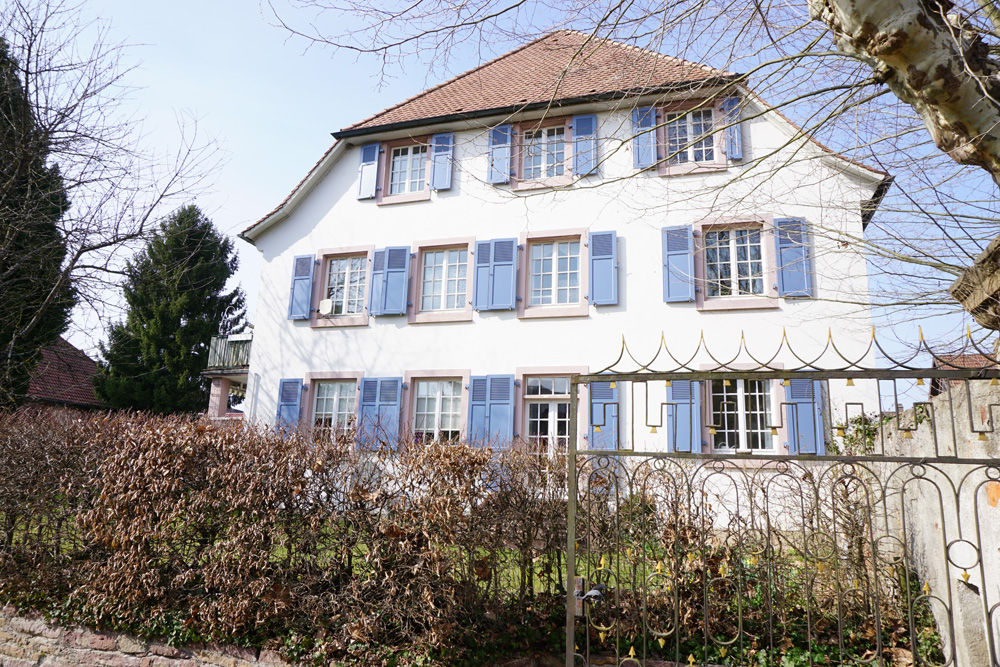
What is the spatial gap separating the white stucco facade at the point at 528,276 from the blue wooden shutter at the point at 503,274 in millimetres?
174

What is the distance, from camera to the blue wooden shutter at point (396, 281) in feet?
44.7

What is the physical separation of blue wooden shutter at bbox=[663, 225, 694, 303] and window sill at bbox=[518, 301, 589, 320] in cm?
153

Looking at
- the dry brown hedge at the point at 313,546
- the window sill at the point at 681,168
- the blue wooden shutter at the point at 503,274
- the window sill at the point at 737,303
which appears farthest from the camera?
the blue wooden shutter at the point at 503,274

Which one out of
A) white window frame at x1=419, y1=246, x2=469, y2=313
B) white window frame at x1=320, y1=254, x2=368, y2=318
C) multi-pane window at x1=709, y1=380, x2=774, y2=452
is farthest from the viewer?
white window frame at x1=320, y1=254, x2=368, y2=318

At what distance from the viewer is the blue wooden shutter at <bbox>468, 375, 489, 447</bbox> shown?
12438 millimetres

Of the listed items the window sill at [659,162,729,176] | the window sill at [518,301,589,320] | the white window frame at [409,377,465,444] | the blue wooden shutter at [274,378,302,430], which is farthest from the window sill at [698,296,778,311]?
the blue wooden shutter at [274,378,302,430]

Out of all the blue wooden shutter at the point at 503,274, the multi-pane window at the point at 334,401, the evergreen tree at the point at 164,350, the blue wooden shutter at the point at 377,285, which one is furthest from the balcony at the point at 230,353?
the blue wooden shutter at the point at 503,274

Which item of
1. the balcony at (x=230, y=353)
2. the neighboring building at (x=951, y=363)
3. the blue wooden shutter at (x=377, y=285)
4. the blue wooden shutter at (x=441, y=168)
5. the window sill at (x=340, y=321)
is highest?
the blue wooden shutter at (x=441, y=168)

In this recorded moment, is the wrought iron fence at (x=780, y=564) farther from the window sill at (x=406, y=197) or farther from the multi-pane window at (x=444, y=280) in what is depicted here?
the window sill at (x=406, y=197)

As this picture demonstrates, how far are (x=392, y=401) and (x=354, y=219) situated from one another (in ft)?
14.2

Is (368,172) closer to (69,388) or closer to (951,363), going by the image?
(951,363)

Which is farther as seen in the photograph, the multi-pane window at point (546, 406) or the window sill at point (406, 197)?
the window sill at point (406, 197)

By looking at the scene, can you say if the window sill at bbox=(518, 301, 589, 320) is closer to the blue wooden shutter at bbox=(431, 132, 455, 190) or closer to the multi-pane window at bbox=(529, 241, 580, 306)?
the multi-pane window at bbox=(529, 241, 580, 306)

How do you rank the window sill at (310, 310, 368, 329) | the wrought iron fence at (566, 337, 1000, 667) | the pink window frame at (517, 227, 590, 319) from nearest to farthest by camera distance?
the wrought iron fence at (566, 337, 1000, 667), the pink window frame at (517, 227, 590, 319), the window sill at (310, 310, 368, 329)
